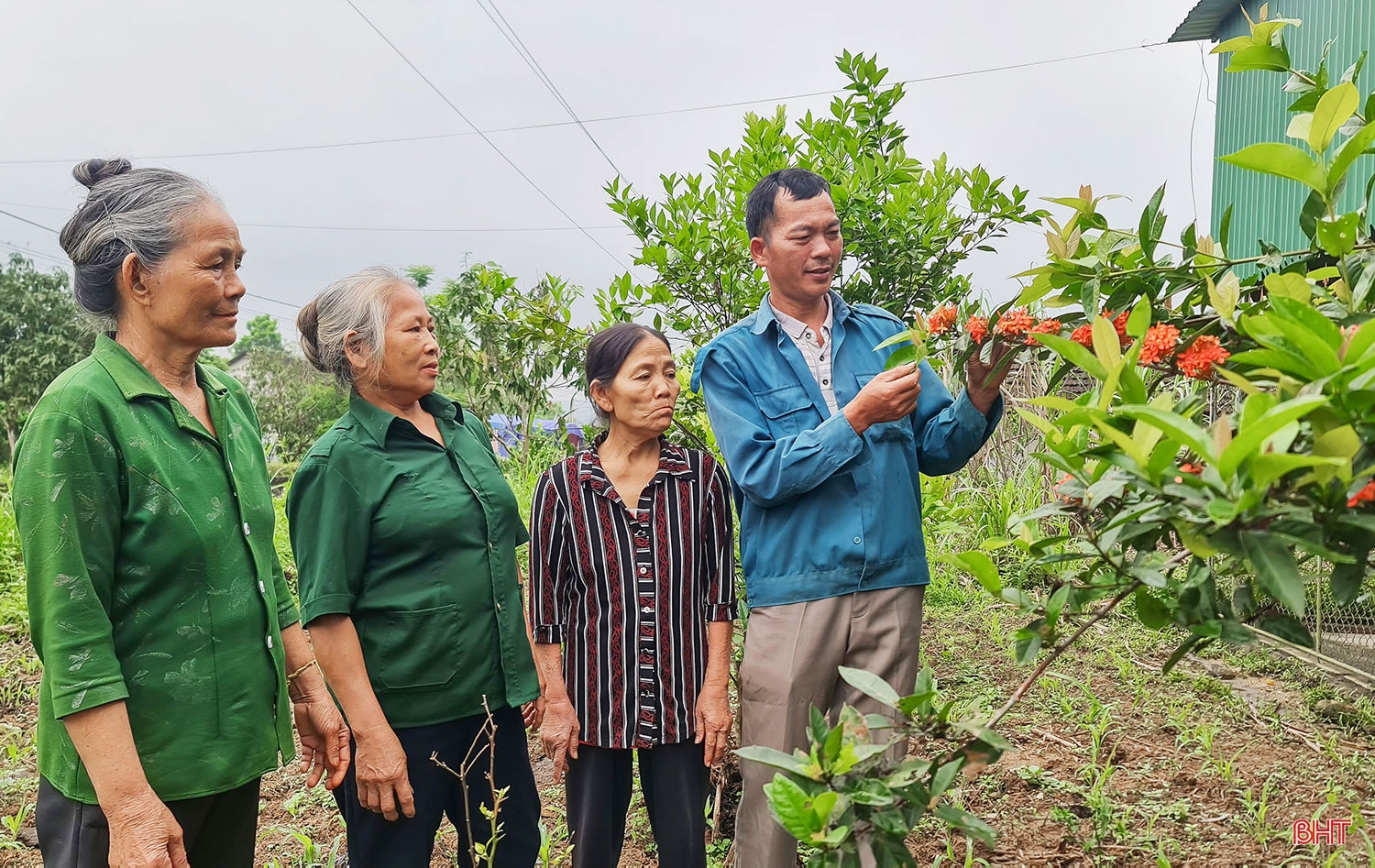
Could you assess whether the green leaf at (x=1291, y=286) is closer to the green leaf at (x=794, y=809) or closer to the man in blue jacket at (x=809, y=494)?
the green leaf at (x=794, y=809)

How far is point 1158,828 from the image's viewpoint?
114 inches

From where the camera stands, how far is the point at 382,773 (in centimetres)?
197

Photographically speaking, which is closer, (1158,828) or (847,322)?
(847,322)

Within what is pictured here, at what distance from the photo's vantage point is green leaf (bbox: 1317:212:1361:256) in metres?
1.23

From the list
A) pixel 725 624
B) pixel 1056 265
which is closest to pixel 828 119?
pixel 725 624

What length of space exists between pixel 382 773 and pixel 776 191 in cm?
145

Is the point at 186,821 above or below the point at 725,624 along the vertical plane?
below

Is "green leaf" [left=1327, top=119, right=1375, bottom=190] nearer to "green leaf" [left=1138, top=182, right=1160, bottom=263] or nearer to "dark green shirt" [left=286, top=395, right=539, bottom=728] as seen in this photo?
"green leaf" [left=1138, top=182, right=1160, bottom=263]

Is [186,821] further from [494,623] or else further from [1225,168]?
[1225,168]

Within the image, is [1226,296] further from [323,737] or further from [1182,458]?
[323,737]

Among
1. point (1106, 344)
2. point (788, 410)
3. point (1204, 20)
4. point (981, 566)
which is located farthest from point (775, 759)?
point (1204, 20)

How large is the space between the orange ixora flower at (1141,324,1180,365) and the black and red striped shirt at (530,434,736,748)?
1.17 meters

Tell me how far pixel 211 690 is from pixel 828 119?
2511mm

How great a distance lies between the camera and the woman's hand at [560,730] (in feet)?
7.14
